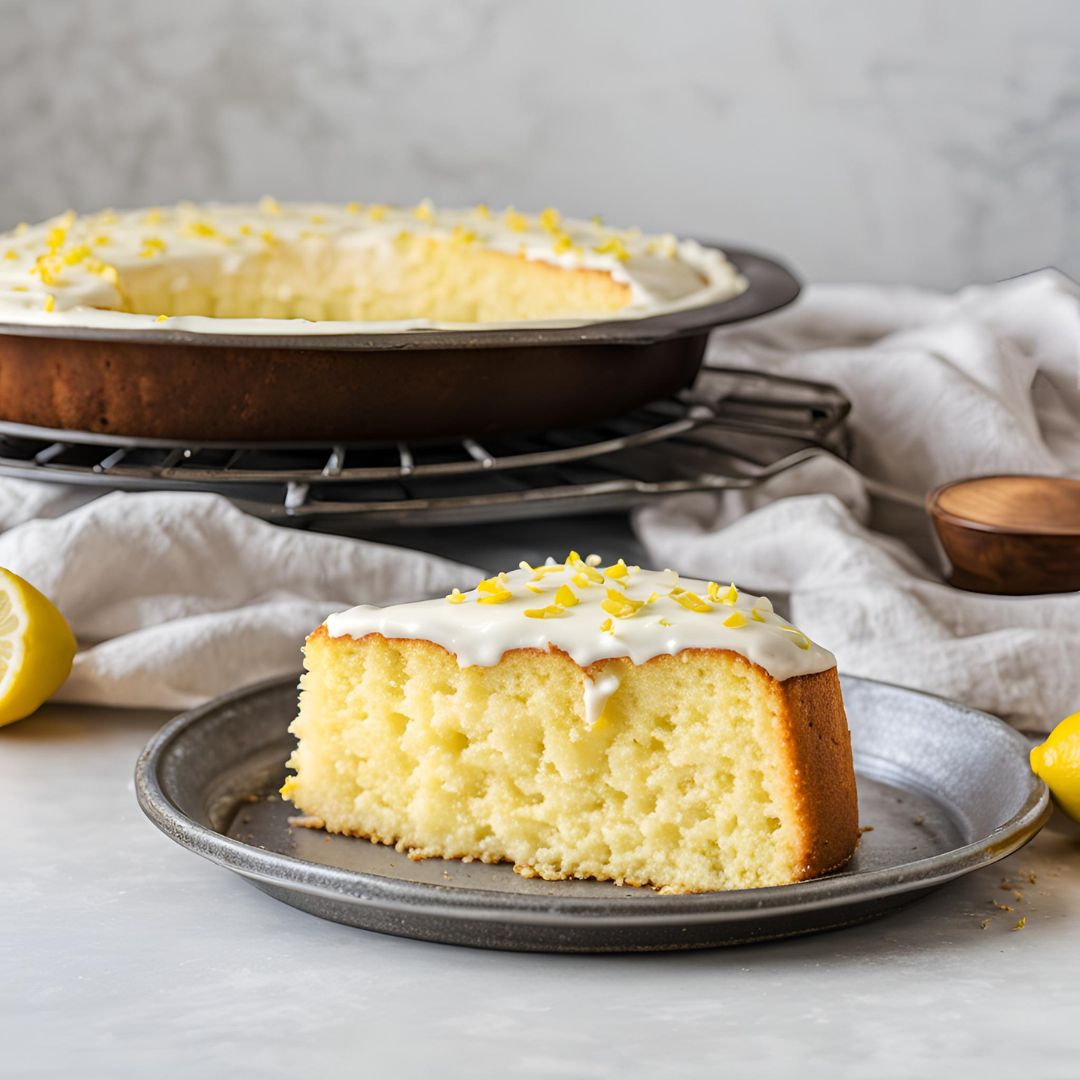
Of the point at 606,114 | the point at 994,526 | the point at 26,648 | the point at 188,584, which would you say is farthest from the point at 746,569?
the point at 606,114

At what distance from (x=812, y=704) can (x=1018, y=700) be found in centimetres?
50

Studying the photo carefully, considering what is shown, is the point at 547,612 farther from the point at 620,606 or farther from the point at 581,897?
the point at 581,897

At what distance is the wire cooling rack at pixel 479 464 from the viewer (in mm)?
2213

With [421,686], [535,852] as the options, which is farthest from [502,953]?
[421,686]

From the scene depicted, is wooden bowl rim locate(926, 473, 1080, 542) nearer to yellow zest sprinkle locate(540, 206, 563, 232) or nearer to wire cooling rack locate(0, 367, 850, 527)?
wire cooling rack locate(0, 367, 850, 527)

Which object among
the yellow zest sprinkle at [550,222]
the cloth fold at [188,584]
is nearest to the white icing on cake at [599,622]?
the cloth fold at [188,584]

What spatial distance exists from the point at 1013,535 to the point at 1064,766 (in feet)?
1.97

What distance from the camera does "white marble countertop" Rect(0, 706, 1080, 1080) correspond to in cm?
120

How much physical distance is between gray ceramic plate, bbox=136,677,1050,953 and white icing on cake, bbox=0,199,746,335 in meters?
0.67

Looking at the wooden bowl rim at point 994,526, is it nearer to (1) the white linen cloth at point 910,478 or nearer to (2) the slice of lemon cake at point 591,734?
(1) the white linen cloth at point 910,478

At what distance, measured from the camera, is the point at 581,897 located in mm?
1335

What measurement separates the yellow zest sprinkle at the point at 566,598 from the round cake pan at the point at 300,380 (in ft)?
2.13

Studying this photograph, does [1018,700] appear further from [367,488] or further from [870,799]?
[367,488]

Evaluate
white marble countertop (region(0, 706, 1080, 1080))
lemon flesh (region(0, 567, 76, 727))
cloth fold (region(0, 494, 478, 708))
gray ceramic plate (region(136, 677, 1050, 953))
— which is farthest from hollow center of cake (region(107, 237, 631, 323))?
white marble countertop (region(0, 706, 1080, 1080))
